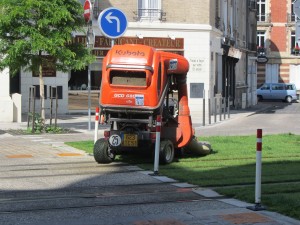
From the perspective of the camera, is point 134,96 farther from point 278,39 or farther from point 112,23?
point 278,39

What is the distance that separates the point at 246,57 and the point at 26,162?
40.2m

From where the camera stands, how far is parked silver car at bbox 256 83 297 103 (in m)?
60.3

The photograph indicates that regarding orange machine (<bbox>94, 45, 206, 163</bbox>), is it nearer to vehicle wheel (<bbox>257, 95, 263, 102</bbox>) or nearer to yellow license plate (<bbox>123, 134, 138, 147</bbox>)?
yellow license plate (<bbox>123, 134, 138, 147</bbox>)

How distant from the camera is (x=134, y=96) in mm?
12906

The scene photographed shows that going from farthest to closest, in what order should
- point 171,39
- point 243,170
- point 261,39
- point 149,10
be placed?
point 261,39 → point 149,10 → point 171,39 → point 243,170

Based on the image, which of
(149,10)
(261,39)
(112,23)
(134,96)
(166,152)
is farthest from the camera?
(261,39)

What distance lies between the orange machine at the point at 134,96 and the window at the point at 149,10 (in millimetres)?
20796

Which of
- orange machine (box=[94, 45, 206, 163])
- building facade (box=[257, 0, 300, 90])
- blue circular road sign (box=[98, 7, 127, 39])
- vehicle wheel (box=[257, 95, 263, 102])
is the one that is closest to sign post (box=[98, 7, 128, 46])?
blue circular road sign (box=[98, 7, 127, 39])

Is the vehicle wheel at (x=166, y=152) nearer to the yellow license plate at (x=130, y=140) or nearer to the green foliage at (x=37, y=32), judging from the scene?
the yellow license plate at (x=130, y=140)

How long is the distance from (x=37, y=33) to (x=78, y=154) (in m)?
6.08

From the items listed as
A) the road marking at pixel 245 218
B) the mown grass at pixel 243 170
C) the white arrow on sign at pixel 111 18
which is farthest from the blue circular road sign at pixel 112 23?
the road marking at pixel 245 218

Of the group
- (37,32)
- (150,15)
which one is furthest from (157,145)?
(150,15)

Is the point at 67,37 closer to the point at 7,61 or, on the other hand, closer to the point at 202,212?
the point at 7,61

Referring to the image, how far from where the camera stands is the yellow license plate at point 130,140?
13.1m
